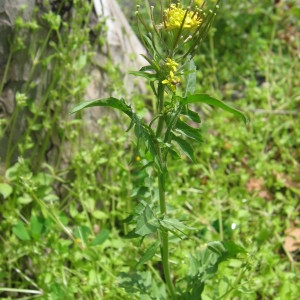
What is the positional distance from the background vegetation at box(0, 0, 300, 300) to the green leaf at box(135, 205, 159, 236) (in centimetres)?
32

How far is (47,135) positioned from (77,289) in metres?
0.68

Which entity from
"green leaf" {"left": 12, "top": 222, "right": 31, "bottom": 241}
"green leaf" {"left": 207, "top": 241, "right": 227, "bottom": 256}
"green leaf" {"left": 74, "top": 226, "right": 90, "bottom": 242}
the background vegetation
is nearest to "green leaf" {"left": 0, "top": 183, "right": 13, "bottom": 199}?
the background vegetation

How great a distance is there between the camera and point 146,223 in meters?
1.43

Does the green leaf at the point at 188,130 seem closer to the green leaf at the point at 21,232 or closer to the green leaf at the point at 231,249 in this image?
the green leaf at the point at 231,249

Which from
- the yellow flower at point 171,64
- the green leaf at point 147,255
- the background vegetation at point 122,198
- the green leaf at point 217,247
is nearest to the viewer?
the yellow flower at point 171,64

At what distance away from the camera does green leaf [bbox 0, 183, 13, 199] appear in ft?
6.72

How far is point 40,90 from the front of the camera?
226cm

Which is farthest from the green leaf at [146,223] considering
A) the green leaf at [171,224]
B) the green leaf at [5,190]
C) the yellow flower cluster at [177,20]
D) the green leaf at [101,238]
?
the green leaf at [5,190]

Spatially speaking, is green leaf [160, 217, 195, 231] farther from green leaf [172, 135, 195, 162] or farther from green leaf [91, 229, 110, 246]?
green leaf [91, 229, 110, 246]

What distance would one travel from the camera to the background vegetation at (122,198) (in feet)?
6.47

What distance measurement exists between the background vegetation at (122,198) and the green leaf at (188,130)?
16.0 inches

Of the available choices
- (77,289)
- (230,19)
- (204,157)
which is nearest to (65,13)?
(204,157)

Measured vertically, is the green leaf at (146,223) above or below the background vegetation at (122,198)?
above

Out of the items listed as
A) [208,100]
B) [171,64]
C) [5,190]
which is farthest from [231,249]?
[5,190]
